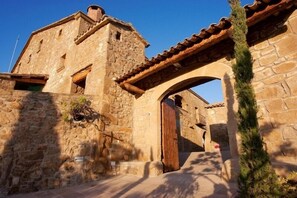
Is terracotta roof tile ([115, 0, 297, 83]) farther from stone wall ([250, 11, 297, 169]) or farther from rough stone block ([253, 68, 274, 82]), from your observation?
rough stone block ([253, 68, 274, 82])

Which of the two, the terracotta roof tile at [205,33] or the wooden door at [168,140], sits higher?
the terracotta roof tile at [205,33]

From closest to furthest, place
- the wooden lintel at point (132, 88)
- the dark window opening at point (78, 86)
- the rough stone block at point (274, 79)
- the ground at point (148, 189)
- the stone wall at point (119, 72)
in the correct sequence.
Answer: the ground at point (148, 189), the rough stone block at point (274, 79), the stone wall at point (119, 72), the wooden lintel at point (132, 88), the dark window opening at point (78, 86)

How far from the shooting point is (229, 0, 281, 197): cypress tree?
Answer: 2408 mm

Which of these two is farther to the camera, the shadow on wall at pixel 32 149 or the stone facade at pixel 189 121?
the stone facade at pixel 189 121

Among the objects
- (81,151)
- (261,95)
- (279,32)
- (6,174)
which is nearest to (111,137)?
(81,151)

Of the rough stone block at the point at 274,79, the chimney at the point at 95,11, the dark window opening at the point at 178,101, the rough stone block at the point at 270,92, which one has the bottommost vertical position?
the rough stone block at the point at 270,92

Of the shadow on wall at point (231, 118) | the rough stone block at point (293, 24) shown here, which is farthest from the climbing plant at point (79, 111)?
the rough stone block at point (293, 24)

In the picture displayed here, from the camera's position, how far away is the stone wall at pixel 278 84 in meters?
3.46

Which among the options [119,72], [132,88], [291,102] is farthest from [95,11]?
[291,102]

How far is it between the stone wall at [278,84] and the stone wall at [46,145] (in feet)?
13.7

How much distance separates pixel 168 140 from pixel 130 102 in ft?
6.18

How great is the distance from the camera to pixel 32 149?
194 inches

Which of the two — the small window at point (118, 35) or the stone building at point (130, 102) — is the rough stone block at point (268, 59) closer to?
the stone building at point (130, 102)

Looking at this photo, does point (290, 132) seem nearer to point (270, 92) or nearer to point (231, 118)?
point (270, 92)
